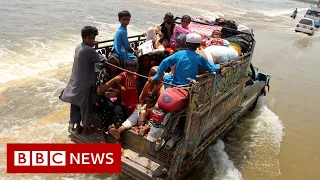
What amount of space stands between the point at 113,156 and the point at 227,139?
298cm

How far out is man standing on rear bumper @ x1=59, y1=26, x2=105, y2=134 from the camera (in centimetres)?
378

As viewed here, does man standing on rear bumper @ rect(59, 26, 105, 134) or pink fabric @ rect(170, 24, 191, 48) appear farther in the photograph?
pink fabric @ rect(170, 24, 191, 48)

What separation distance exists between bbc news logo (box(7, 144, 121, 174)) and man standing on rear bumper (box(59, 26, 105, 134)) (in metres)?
0.40

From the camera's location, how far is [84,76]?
3893mm

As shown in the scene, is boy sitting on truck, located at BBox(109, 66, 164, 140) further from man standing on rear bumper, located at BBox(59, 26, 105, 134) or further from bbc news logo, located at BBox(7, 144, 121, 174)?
man standing on rear bumper, located at BBox(59, 26, 105, 134)

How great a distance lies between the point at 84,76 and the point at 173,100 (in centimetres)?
133

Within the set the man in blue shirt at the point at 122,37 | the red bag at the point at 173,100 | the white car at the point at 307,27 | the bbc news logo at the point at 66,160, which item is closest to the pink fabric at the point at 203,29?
the man in blue shirt at the point at 122,37

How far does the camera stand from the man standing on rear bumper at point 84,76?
3.78 metres

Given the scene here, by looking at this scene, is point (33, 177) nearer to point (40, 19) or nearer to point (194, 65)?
point (194, 65)

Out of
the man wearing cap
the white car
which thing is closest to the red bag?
the man wearing cap

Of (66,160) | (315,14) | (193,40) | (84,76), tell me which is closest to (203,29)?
(193,40)

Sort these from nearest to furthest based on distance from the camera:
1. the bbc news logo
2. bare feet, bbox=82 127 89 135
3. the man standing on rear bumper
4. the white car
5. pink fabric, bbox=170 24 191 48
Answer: the man standing on rear bumper
the bbc news logo
bare feet, bbox=82 127 89 135
pink fabric, bbox=170 24 191 48
the white car

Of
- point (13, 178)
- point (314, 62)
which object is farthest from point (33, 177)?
point (314, 62)

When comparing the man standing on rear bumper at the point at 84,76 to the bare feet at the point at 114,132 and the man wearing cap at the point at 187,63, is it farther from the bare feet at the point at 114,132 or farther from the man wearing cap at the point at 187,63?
the man wearing cap at the point at 187,63
